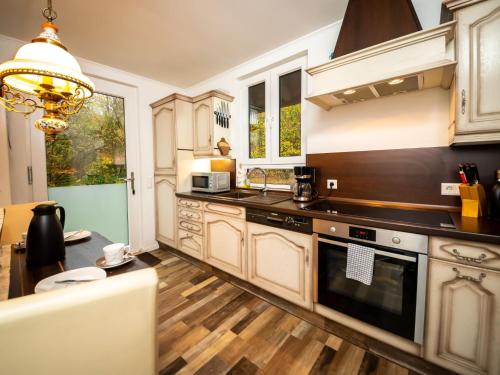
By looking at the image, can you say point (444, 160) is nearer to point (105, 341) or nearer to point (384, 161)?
point (384, 161)

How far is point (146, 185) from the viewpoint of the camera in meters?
3.19

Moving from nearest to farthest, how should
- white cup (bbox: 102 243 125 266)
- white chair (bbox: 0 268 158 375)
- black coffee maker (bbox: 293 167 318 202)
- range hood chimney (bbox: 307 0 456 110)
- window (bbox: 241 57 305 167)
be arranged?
white chair (bbox: 0 268 158 375) < white cup (bbox: 102 243 125 266) < range hood chimney (bbox: 307 0 456 110) < black coffee maker (bbox: 293 167 318 202) < window (bbox: 241 57 305 167)

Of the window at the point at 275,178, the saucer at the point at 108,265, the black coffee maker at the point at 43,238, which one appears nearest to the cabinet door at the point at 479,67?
the window at the point at 275,178

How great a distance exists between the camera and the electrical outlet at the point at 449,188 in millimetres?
1503

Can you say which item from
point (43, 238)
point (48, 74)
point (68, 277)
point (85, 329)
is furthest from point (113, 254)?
point (48, 74)

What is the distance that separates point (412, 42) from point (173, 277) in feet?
9.49

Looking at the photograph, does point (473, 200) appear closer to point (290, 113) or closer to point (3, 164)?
point (290, 113)

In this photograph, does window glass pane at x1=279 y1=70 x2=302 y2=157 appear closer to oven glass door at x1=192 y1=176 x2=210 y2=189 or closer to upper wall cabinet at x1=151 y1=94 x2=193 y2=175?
oven glass door at x1=192 y1=176 x2=210 y2=189

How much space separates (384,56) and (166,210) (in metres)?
2.93

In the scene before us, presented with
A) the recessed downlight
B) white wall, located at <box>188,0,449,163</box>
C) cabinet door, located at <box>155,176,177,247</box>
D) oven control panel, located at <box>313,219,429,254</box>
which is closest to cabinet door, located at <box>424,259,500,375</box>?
oven control panel, located at <box>313,219,429,254</box>

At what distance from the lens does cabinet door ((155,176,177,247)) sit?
297cm

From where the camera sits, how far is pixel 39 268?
3.21 feet

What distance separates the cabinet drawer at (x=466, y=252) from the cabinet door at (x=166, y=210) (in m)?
2.70

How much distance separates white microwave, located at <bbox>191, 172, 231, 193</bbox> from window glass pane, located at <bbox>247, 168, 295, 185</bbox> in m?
0.34
